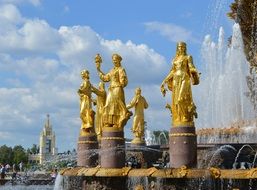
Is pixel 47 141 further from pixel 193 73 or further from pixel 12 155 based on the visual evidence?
pixel 193 73

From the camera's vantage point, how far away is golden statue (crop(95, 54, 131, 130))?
1529cm

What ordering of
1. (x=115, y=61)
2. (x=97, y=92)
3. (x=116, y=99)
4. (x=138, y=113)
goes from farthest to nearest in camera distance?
(x=138, y=113)
(x=97, y=92)
(x=115, y=61)
(x=116, y=99)

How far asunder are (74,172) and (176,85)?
4.59m

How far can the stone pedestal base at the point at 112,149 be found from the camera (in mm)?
14844

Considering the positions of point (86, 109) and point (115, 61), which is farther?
point (86, 109)

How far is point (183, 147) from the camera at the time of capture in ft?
42.1

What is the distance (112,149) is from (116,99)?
4.90 ft

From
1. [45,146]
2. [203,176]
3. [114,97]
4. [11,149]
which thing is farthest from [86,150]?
[11,149]

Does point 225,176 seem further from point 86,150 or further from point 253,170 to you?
point 86,150

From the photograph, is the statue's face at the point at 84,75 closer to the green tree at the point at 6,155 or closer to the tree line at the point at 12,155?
the tree line at the point at 12,155

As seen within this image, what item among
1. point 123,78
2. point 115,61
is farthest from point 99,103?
point 123,78

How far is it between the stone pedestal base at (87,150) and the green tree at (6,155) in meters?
77.9

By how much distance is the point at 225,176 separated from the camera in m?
12.1

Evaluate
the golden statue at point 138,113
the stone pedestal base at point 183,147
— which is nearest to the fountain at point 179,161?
the stone pedestal base at point 183,147
